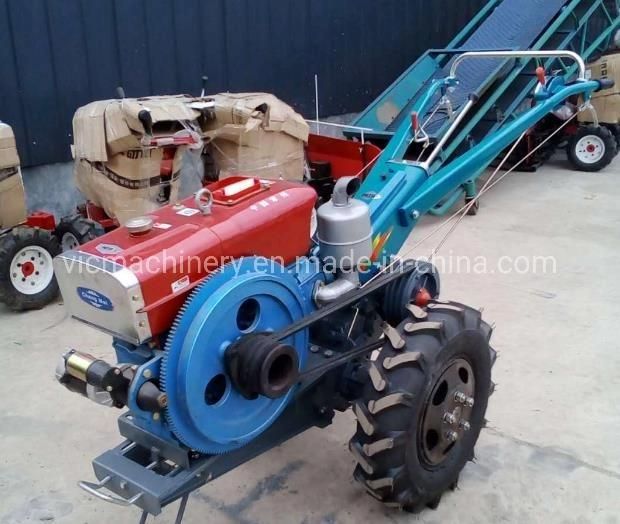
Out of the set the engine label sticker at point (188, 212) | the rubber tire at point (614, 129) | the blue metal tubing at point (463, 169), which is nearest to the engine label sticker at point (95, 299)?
the engine label sticker at point (188, 212)

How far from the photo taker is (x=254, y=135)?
4.72m

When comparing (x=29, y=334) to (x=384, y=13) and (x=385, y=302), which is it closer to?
(x=385, y=302)

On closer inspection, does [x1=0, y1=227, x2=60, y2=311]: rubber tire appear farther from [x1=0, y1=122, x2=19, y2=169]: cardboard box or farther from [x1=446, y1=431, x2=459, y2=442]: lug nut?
[x1=446, y1=431, x2=459, y2=442]: lug nut

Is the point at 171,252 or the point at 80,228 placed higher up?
the point at 171,252

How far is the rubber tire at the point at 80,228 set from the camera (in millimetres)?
4227

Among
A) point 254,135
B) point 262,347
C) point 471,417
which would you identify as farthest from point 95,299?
point 254,135

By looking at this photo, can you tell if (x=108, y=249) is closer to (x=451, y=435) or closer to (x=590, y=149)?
(x=451, y=435)

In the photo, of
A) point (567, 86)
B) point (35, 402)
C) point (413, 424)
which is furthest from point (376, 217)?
point (35, 402)

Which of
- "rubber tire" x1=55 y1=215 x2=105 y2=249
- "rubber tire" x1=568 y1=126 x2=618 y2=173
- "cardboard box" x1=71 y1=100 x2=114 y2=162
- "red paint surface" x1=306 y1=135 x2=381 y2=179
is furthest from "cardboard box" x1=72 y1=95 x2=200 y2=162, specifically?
"rubber tire" x1=568 y1=126 x2=618 y2=173

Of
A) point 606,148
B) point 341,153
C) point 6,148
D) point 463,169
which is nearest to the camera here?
point 463,169

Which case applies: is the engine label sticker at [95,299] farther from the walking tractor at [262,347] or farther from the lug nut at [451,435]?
the lug nut at [451,435]

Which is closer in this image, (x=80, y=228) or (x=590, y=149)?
(x=80, y=228)

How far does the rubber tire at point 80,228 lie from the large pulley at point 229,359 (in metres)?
2.53

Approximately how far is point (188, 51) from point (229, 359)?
4487 mm
